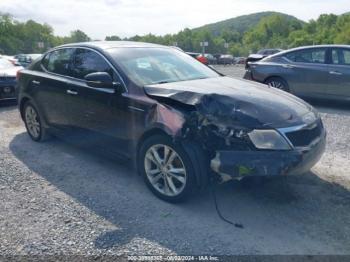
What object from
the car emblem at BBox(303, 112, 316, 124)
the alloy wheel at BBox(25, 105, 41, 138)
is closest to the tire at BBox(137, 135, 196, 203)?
the car emblem at BBox(303, 112, 316, 124)

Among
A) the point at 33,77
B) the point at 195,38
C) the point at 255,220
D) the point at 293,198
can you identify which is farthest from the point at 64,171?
the point at 195,38

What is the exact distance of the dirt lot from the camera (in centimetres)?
277

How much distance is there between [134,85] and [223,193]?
1.52 m

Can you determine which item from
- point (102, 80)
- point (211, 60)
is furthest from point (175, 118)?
point (211, 60)

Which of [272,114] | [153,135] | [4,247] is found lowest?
[4,247]

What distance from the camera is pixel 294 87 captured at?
7945 millimetres

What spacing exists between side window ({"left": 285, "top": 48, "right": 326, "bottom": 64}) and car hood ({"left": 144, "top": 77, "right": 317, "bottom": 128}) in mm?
4617

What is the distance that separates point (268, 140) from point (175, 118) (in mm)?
876

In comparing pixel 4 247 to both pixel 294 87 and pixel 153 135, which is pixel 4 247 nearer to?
pixel 153 135

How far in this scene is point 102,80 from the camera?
3.70m

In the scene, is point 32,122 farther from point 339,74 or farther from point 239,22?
point 239,22

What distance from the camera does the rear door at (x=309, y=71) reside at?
757 centimetres

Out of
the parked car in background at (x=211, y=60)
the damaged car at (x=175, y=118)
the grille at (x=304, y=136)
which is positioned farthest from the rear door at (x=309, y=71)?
the parked car in background at (x=211, y=60)

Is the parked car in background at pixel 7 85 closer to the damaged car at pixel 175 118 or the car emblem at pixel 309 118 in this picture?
the damaged car at pixel 175 118
